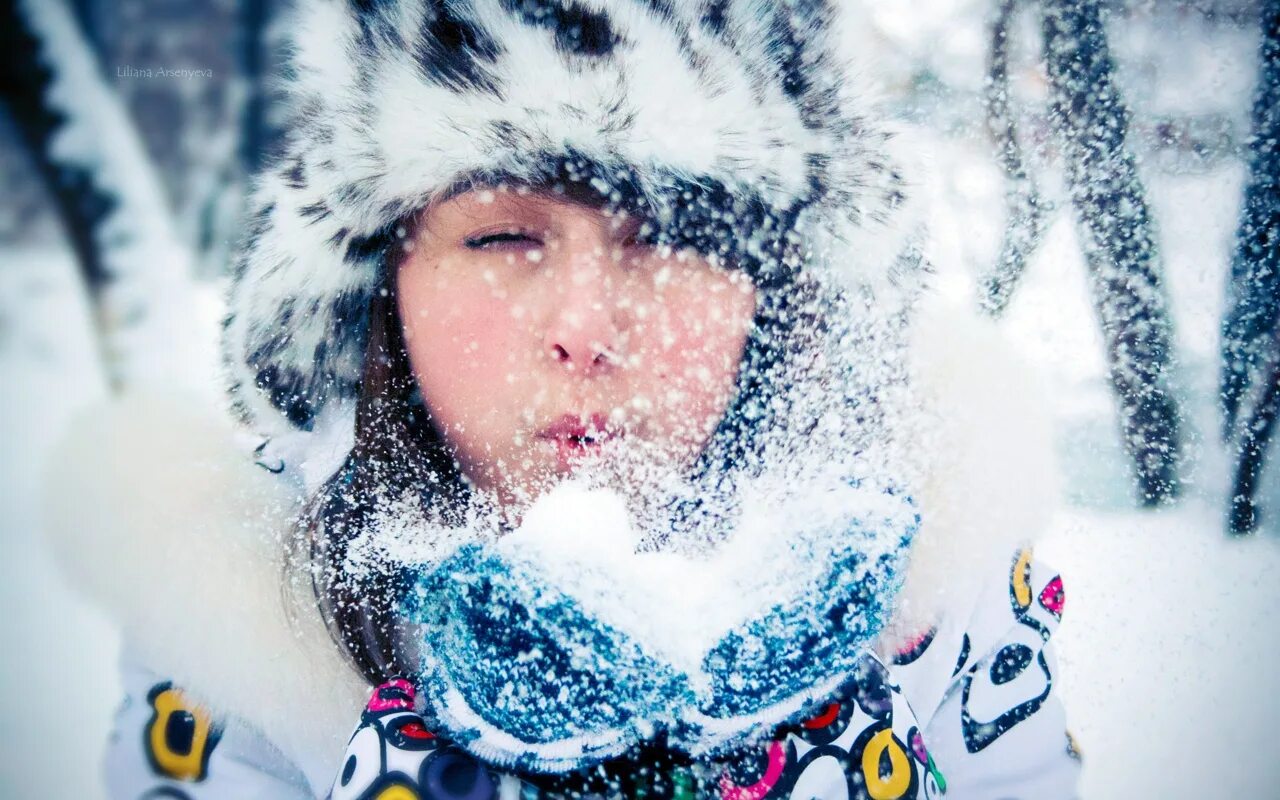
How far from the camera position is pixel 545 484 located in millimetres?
409

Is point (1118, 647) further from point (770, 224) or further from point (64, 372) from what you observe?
point (64, 372)

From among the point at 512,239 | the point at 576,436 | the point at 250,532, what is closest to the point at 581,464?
the point at 576,436

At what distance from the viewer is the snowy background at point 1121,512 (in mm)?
619

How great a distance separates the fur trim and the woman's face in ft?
0.65

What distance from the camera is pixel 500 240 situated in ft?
1.31

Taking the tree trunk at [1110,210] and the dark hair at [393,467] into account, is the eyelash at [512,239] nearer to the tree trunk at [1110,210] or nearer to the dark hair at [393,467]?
the dark hair at [393,467]

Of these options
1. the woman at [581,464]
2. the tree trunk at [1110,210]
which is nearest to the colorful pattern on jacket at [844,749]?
the woman at [581,464]

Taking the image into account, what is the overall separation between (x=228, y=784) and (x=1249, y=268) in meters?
1.09

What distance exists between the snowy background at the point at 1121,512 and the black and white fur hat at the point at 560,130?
0.21 metres

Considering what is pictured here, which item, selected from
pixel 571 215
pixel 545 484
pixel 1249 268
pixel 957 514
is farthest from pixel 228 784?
pixel 1249 268

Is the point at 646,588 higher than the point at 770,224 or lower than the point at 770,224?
lower

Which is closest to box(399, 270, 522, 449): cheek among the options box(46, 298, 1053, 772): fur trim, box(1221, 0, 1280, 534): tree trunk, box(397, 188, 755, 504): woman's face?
box(397, 188, 755, 504): woman's face

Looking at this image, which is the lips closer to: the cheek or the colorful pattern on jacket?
the cheek

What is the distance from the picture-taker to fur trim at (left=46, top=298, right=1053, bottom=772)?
1.46ft
